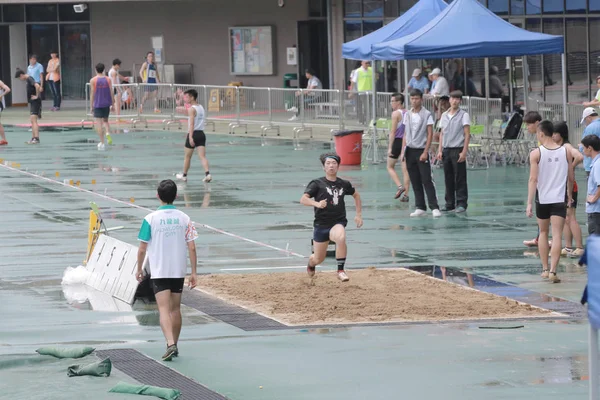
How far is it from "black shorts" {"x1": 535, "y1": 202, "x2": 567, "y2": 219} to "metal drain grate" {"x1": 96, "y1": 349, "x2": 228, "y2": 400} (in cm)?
529

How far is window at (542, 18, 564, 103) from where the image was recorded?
29.8 m

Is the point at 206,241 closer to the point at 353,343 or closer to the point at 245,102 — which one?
the point at 353,343

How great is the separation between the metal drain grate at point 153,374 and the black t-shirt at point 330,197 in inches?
128

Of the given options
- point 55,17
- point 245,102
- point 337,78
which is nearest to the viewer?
point 245,102

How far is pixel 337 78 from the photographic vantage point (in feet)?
130

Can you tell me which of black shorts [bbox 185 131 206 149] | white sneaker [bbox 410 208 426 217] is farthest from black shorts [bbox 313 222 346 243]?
black shorts [bbox 185 131 206 149]

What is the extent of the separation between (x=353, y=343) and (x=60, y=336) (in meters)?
2.64

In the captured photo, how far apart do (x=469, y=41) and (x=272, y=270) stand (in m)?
9.87

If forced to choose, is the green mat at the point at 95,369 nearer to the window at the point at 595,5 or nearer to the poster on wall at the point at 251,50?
the window at the point at 595,5

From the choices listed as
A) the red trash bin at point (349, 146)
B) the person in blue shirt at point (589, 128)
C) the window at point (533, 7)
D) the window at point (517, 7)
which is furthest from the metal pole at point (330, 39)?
the person in blue shirt at point (589, 128)

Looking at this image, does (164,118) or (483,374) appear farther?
(164,118)

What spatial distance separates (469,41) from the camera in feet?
73.2

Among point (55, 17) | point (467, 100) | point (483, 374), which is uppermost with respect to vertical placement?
point (55, 17)

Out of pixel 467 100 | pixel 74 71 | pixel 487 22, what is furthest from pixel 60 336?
pixel 74 71
